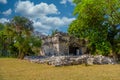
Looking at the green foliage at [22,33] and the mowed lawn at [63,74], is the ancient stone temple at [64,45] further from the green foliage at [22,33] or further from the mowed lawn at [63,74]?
the mowed lawn at [63,74]

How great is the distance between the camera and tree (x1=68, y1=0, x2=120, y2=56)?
39.0m

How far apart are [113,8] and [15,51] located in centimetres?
3736

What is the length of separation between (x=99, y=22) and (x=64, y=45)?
20.7 meters

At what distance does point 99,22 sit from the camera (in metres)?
40.2

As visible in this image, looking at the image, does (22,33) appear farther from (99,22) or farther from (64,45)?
(99,22)

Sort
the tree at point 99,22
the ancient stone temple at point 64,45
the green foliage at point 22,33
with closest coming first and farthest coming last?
the tree at point 99,22 → the green foliage at point 22,33 → the ancient stone temple at point 64,45

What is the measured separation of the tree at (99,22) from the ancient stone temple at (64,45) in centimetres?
1643

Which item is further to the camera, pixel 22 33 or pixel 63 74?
pixel 22 33

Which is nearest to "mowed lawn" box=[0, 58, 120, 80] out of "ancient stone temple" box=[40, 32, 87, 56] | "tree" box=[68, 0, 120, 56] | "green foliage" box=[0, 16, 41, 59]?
"tree" box=[68, 0, 120, 56]

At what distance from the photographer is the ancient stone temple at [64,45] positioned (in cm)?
5938

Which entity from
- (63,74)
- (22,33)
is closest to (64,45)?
(22,33)

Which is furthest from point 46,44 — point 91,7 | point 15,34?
point 91,7

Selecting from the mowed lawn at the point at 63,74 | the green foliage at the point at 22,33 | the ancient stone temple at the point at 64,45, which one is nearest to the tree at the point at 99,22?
the green foliage at the point at 22,33

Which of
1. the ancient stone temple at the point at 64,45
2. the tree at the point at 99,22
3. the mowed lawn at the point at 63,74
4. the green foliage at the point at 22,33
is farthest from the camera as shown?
the ancient stone temple at the point at 64,45
